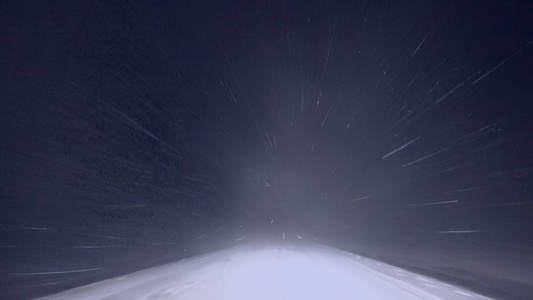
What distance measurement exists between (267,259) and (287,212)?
10.1 ft

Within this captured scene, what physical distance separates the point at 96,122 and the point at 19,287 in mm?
1641

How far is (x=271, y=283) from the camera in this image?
6.93 feet

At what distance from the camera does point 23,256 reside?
3330 millimetres

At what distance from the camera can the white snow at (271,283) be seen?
1858 mm

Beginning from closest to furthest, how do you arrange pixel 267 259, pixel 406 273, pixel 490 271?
pixel 406 273
pixel 267 259
pixel 490 271

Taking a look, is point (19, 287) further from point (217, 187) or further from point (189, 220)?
point (217, 187)

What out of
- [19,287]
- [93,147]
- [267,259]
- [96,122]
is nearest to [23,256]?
[19,287]

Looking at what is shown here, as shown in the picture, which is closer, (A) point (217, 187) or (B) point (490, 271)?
(B) point (490, 271)

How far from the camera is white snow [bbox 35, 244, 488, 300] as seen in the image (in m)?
Result: 1.86

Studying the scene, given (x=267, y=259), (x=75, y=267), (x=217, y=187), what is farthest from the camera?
(x=217, y=187)

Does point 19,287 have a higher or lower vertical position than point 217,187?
lower

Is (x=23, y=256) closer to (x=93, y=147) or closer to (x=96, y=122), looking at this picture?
(x=93, y=147)

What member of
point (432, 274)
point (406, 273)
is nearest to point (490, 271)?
point (432, 274)

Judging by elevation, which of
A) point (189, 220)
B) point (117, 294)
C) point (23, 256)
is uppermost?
point (189, 220)
